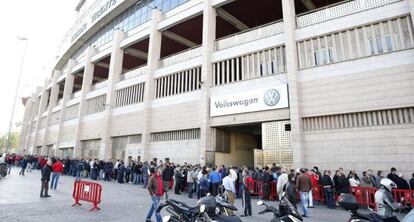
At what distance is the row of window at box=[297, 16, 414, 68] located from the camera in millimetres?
13117

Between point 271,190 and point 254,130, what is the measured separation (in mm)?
8949

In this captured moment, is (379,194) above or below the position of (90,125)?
below

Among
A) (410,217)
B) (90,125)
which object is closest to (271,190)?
(410,217)

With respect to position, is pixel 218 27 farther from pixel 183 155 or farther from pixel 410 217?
pixel 410 217

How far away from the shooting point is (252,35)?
724 inches

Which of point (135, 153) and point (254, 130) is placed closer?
point (254, 130)

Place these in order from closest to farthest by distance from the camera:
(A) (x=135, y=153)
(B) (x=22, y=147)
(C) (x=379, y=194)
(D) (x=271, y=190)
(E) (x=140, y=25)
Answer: (C) (x=379, y=194) < (D) (x=271, y=190) < (A) (x=135, y=153) < (E) (x=140, y=25) < (B) (x=22, y=147)

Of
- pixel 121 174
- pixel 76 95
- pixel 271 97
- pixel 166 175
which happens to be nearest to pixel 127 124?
pixel 121 174

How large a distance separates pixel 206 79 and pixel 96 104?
17034 millimetres

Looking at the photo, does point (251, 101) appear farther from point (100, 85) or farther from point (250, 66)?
point (100, 85)

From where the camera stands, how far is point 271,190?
13531 mm

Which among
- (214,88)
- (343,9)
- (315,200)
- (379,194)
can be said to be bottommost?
(315,200)

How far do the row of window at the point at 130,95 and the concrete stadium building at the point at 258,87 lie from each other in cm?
12

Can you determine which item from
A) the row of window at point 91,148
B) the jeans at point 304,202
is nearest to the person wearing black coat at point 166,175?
the jeans at point 304,202
